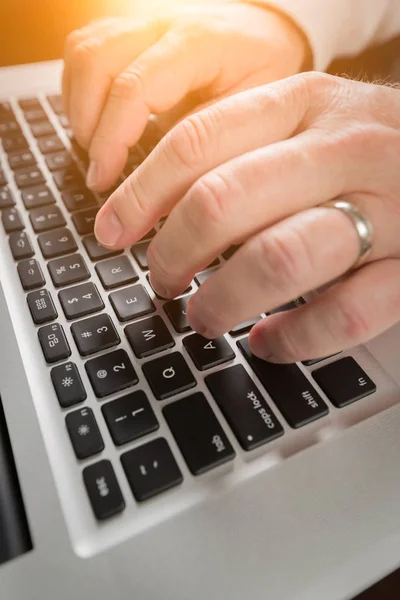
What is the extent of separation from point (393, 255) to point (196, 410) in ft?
0.58

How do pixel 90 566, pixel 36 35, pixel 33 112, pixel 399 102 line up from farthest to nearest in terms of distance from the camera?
pixel 36 35 → pixel 33 112 → pixel 399 102 → pixel 90 566

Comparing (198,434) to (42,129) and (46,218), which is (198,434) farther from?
(42,129)

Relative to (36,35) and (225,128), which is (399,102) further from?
(36,35)

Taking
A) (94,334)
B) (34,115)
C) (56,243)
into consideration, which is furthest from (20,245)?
(34,115)

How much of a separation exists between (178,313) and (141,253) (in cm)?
8

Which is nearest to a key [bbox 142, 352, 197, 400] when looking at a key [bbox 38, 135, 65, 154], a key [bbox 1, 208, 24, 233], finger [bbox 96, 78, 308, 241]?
finger [bbox 96, 78, 308, 241]

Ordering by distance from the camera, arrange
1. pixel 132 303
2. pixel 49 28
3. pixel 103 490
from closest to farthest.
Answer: pixel 103 490
pixel 132 303
pixel 49 28

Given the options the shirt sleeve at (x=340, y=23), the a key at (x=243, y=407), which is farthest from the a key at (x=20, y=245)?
the shirt sleeve at (x=340, y=23)

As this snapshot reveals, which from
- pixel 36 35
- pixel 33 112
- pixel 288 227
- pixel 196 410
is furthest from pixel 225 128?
pixel 36 35

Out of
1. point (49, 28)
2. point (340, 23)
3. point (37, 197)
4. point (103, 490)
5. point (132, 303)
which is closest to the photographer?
point (103, 490)

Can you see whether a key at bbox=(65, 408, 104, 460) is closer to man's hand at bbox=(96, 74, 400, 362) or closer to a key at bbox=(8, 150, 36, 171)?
man's hand at bbox=(96, 74, 400, 362)

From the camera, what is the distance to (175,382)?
0.33 m

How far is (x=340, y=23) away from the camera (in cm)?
62

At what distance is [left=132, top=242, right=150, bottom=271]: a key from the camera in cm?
42
